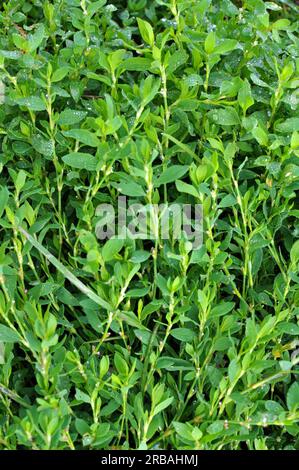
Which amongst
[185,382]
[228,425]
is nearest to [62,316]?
[185,382]

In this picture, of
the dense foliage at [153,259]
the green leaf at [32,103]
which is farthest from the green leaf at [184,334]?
the green leaf at [32,103]

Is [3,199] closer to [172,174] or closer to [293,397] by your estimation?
[172,174]

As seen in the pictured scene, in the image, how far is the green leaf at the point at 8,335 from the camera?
1.07 metres

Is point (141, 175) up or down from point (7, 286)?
up

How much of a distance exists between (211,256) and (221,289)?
4.6 inches

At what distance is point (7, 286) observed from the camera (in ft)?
3.70

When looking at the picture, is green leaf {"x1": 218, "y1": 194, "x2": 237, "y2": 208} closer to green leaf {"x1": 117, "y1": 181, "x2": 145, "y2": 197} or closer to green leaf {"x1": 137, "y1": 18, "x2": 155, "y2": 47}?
green leaf {"x1": 117, "y1": 181, "x2": 145, "y2": 197}

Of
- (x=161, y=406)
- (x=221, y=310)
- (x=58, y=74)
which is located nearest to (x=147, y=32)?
(x=58, y=74)

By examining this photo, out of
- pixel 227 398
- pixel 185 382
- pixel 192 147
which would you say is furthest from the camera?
pixel 192 147

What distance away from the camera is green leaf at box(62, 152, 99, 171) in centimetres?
117

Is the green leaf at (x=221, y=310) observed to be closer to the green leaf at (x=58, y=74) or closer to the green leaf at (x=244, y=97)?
the green leaf at (x=244, y=97)

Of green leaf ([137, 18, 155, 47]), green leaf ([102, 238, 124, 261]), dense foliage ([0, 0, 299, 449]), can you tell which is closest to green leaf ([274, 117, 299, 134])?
dense foliage ([0, 0, 299, 449])

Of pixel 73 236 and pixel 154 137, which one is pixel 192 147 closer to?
pixel 154 137

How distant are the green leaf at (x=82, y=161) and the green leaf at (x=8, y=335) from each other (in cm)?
31
